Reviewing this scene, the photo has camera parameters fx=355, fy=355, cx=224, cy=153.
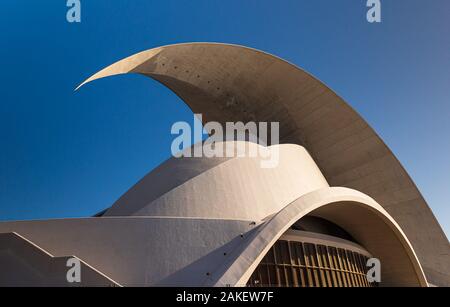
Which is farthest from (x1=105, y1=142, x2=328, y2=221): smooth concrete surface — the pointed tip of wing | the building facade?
A: the pointed tip of wing

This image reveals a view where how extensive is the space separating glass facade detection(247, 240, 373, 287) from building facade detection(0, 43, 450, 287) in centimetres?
4

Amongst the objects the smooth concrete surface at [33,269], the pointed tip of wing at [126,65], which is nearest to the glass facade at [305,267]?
the smooth concrete surface at [33,269]

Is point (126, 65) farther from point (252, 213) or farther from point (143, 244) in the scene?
point (143, 244)

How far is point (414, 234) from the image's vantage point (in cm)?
2042

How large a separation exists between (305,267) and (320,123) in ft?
36.8

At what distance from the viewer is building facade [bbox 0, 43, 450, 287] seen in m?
9.88

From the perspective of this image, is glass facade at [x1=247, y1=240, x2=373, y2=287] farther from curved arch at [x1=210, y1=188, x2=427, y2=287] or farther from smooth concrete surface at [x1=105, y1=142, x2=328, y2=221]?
smooth concrete surface at [x1=105, y1=142, x2=328, y2=221]

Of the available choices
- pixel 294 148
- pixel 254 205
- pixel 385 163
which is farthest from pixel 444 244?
pixel 254 205

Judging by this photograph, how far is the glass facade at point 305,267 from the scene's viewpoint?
10.9 metres
